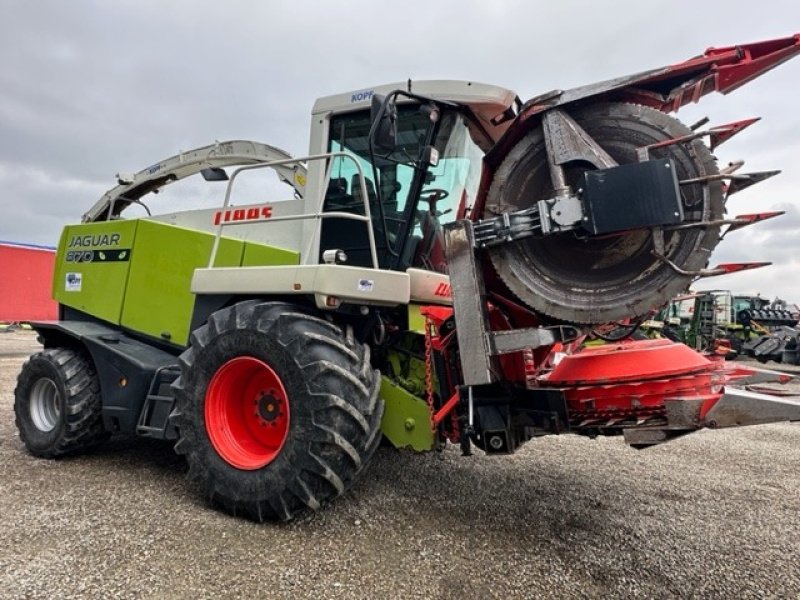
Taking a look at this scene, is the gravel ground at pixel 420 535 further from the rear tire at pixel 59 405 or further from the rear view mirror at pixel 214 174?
the rear view mirror at pixel 214 174

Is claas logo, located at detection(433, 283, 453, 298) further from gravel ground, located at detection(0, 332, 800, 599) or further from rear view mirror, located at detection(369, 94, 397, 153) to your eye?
gravel ground, located at detection(0, 332, 800, 599)

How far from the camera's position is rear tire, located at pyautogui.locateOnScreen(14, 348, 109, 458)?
454 cm

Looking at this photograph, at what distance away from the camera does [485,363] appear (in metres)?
2.98

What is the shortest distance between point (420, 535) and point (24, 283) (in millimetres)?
15824

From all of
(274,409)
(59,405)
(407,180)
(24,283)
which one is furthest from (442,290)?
(24,283)

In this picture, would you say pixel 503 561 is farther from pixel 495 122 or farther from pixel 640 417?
pixel 495 122

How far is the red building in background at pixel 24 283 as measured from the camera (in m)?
14.7

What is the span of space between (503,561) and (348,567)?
0.79 metres

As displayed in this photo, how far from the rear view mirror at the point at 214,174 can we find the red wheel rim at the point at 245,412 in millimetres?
3192

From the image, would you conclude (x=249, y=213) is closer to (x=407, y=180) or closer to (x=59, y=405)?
(x=407, y=180)

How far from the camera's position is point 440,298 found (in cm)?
404

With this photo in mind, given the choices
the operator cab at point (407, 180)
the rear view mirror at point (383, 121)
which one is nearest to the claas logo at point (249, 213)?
the operator cab at point (407, 180)

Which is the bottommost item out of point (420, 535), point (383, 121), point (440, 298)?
point (420, 535)

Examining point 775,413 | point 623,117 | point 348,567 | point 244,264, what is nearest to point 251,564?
point 348,567
